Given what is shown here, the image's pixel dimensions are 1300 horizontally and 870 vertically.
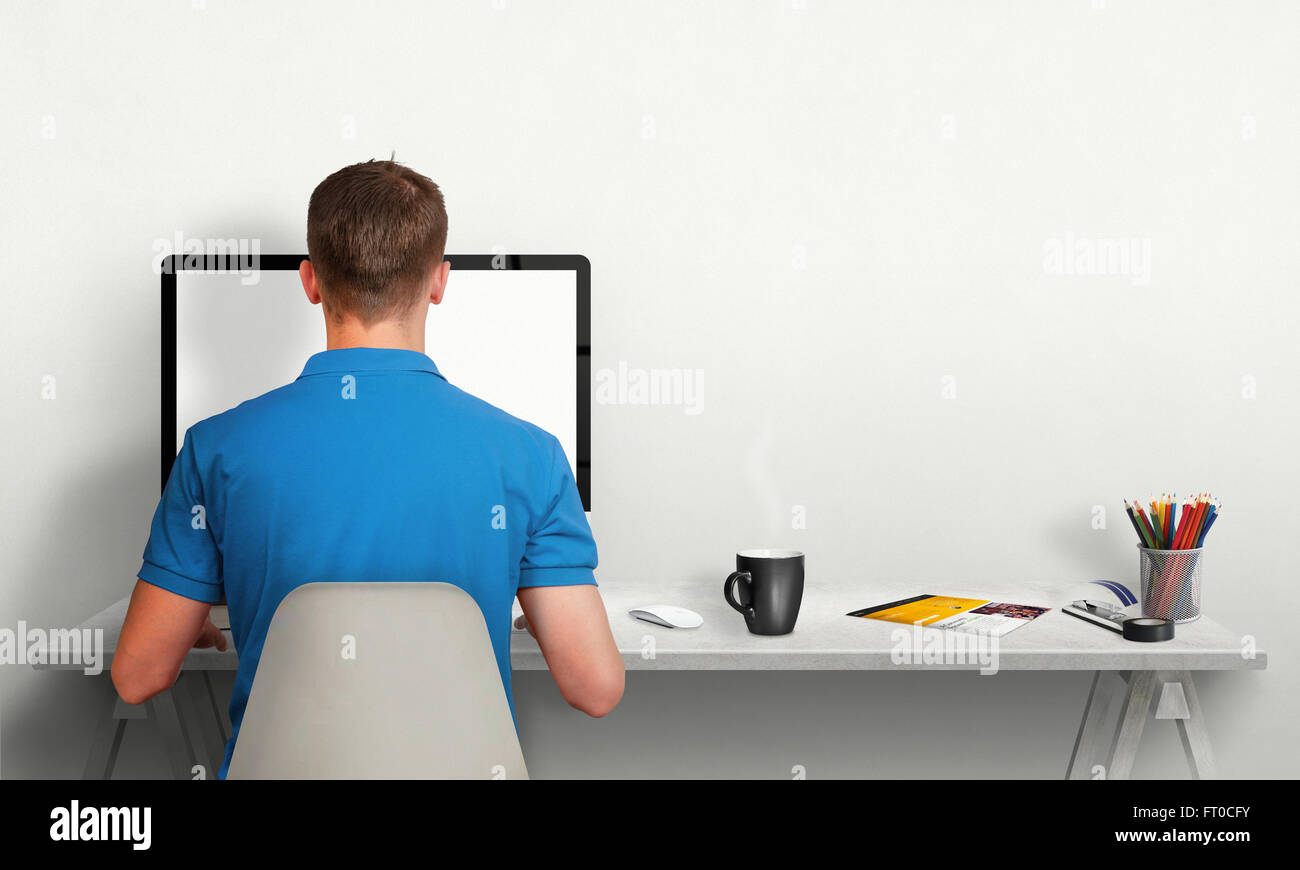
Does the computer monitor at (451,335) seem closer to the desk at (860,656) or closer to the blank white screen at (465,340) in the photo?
the blank white screen at (465,340)

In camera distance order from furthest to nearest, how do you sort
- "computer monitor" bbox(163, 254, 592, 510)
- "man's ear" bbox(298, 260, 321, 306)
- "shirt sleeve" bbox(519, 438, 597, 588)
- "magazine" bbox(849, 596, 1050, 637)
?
1. "computer monitor" bbox(163, 254, 592, 510)
2. "magazine" bbox(849, 596, 1050, 637)
3. "man's ear" bbox(298, 260, 321, 306)
4. "shirt sleeve" bbox(519, 438, 597, 588)

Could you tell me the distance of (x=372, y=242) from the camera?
101 cm

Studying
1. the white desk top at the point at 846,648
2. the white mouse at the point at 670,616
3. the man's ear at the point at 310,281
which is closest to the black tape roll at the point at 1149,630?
the white desk top at the point at 846,648

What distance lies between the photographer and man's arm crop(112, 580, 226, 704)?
0.92 metres

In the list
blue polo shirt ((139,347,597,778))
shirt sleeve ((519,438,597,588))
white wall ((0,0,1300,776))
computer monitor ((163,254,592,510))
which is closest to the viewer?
blue polo shirt ((139,347,597,778))

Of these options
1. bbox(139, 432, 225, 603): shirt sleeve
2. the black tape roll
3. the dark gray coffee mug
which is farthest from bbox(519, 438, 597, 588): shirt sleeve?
the black tape roll

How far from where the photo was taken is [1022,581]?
1.75 m

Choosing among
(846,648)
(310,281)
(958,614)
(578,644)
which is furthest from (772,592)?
(310,281)

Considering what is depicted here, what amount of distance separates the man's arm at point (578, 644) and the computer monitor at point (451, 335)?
585mm

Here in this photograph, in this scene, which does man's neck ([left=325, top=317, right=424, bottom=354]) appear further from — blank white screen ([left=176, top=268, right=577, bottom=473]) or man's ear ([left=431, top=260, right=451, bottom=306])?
blank white screen ([left=176, top=268, right=577, bottom=473])
